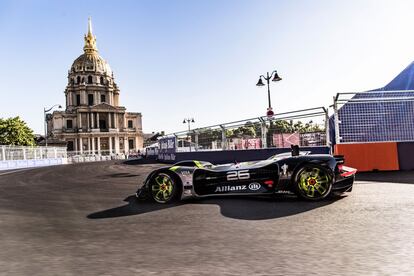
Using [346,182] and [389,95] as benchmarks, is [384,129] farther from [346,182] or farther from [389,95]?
[346,182]

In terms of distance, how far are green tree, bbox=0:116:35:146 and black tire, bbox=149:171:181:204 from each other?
8246 cm

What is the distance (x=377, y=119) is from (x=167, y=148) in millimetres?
15505

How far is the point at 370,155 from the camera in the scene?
11070mm

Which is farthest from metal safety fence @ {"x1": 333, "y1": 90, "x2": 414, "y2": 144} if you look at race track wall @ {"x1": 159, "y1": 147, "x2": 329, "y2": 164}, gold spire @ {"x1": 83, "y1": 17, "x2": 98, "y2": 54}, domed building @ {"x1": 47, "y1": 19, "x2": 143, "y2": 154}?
gold spire @ {"x1": 83, "y1": 17, "x2": 98, "y2": 54}

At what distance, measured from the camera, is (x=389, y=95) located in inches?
436

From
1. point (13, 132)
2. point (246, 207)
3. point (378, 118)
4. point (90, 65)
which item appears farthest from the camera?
point (90, 65)

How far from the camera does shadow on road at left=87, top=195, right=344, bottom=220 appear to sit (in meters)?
5.17

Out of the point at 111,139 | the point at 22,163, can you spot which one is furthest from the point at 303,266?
the point at 111,139

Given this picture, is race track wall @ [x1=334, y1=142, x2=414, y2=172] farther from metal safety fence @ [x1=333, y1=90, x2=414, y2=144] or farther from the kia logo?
the kia logo

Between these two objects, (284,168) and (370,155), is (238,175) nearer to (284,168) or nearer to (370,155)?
(284,168)

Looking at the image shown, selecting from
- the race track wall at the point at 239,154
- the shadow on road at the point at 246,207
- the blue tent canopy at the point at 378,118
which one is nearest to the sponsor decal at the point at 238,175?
the shadow on road at the point at 246,207

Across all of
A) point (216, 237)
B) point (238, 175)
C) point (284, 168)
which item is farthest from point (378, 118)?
point (216, 237)

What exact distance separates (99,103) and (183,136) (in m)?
102

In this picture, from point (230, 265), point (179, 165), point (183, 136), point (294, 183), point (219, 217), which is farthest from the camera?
point (183, 136)
